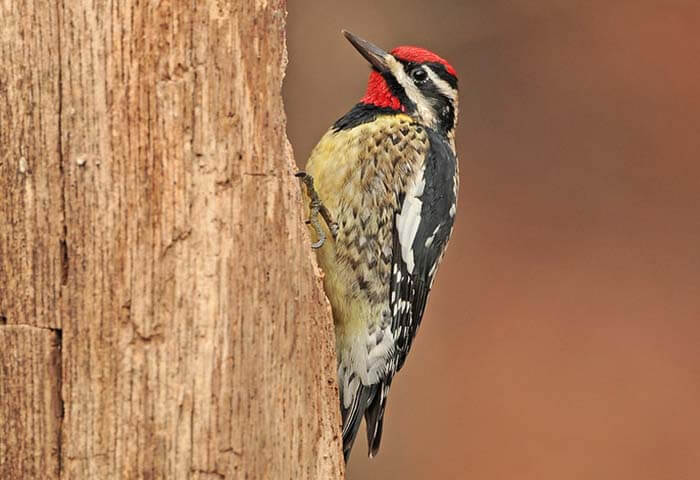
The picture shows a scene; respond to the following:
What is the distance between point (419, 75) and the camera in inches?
131

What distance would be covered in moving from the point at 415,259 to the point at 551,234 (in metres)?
3.11

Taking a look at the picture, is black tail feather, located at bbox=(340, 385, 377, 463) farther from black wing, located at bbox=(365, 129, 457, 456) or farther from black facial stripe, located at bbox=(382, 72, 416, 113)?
black facial stripe, located at bbox=(382, 72, 416, 113)

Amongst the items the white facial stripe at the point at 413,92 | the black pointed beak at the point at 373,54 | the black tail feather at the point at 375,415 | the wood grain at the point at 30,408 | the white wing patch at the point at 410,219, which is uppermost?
the black pointed beak at the point at 373,54

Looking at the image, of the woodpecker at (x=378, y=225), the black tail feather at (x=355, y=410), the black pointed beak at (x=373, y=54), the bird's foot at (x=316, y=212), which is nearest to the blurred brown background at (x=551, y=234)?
the black pointed beak at (x=373, y=54)

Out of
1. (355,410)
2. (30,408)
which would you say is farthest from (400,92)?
(30,408)

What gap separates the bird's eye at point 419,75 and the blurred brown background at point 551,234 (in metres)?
2.67

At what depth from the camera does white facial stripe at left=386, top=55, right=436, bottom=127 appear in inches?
130

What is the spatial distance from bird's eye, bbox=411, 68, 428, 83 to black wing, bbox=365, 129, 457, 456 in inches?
7.0

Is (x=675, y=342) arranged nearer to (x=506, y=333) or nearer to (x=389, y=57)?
→ (x=506, y=333)

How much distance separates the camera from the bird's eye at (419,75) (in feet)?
10.9

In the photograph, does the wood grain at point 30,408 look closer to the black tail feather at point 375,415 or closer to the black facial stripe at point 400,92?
the black tail feather at point 375,415

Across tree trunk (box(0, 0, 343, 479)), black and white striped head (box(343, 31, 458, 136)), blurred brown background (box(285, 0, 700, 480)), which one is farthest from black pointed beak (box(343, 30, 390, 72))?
blurred brown background (box(285, 0, 700, 480))

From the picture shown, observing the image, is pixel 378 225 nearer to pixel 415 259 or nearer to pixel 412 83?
pixel 415 259

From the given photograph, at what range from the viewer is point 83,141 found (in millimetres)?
1992
